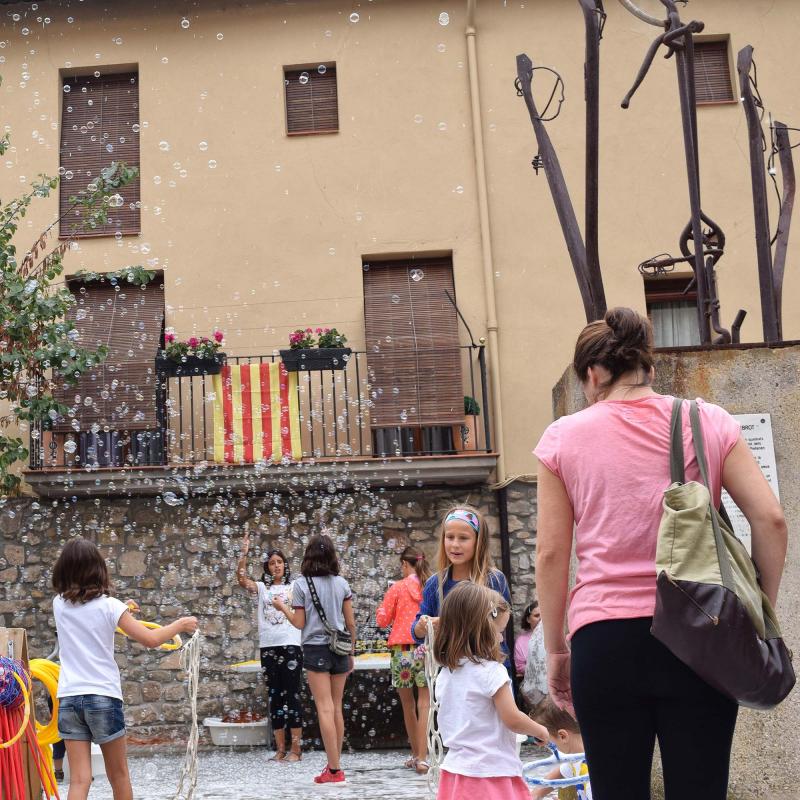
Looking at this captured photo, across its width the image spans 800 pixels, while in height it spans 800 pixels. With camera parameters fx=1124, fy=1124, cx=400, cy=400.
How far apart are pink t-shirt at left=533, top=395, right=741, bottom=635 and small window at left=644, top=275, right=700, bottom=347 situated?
1022 centimetres

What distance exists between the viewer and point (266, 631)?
8922 millimetres

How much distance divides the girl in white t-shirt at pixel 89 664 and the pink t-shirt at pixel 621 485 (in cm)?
278

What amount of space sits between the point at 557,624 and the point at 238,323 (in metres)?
10.00

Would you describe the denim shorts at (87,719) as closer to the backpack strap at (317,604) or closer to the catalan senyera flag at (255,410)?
the backpack strap at (317,604)

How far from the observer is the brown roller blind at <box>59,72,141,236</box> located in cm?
1266

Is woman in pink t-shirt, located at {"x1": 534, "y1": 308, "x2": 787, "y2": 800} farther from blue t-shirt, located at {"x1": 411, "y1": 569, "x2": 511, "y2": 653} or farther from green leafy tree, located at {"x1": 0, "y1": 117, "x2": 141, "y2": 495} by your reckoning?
green leafy tree, located at {"x1": 0, "y1": 117, "x2": 141, "y2": 495}

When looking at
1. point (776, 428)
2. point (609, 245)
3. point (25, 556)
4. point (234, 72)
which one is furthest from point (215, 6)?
point (776, 428)

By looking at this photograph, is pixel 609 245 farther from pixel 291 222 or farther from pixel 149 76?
pixel 149 76

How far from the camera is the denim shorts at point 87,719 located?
4.85 metres

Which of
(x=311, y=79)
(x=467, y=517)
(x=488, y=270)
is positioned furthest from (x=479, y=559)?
(x=311, y=79)

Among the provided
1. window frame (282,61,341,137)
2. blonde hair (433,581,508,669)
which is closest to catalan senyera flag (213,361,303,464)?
window frame (282,61,341,137)

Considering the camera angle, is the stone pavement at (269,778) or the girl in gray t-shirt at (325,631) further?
the girl in gray t-shirt at (325,631)

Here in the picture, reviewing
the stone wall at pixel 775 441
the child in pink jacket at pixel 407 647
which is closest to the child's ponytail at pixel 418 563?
the child in pink jacket at pixel 407 647

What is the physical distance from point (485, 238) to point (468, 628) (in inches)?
342
